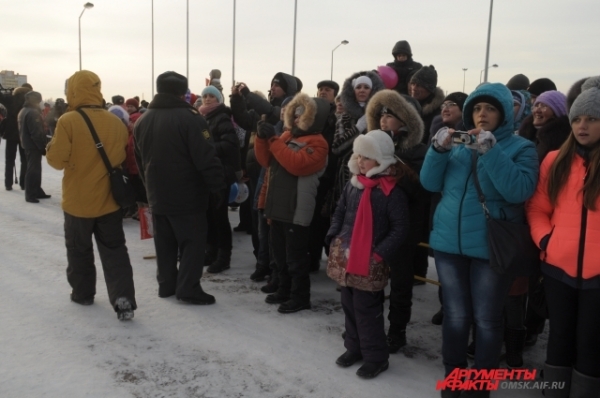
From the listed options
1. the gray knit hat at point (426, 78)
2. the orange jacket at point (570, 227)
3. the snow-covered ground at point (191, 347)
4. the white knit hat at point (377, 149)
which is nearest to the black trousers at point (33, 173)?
the snow-covered ground at point (191, 347)

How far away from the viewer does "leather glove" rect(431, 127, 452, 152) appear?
3084 mm

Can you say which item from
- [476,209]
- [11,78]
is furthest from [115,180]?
[11,78]

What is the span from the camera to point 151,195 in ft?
15.8

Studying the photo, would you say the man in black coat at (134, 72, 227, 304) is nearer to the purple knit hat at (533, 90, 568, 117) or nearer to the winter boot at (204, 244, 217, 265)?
the winter boot at (204, 244, 217, 265)

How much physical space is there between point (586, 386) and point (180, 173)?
3523 mm

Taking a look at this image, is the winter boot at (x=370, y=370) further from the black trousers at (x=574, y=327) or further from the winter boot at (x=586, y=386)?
the winter boot at (x=586, y=386)

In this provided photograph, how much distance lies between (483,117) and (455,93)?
1.21 metres

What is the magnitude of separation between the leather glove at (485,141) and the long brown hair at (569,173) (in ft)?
1.41

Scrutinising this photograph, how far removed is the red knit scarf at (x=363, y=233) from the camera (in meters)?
3.51

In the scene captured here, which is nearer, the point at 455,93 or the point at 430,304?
the point at 455,93

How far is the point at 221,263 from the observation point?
19.9 feet

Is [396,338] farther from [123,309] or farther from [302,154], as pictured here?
[123,309]

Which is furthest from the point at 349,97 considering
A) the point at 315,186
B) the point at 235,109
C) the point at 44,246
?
the point at 44,246

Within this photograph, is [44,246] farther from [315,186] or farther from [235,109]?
[315,186]
